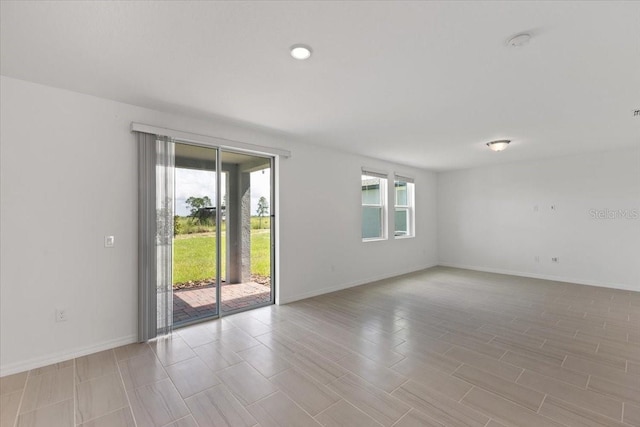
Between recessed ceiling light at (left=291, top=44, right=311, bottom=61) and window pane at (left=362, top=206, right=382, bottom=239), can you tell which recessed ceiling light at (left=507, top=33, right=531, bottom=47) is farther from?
window pane at (left=362, top=206, right=382, bottom=239)

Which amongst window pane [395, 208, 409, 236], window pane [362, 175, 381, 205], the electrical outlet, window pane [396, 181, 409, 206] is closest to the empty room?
the electrical outlet

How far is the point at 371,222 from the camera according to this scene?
236 inches

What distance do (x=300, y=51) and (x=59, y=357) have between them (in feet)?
11.3

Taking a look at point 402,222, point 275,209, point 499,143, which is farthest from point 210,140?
point 402,222

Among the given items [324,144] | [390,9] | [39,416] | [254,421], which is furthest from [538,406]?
[324,144]

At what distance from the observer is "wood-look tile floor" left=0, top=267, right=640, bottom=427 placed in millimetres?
1882

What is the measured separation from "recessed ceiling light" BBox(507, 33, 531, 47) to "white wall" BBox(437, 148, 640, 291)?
17.0 feet

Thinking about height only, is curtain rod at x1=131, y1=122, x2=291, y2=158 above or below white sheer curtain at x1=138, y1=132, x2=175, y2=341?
above

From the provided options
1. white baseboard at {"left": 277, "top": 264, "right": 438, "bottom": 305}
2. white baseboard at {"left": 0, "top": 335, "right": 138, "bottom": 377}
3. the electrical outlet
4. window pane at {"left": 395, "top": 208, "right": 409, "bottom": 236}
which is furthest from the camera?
window pane at {"left": 395, "top": 208, "right": 409, "bottom": 236}

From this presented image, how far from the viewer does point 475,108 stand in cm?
315

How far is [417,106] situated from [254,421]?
3251mm

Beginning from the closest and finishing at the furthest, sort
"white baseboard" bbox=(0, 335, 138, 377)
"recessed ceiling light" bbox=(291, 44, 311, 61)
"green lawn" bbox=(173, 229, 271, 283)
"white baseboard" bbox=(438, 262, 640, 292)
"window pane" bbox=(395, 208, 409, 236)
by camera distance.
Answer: "recessed ceiling light" bbox=(291, 44, 311, 61) < "white baseboard" bbox=(0, 335, 138, 377) < "green lawn" bbox=(173, 229, 271, 283) < "white baseboard" bbox=(438, 262, 640, 292) < "window pane" bbox=(395, 208, 409, 236)

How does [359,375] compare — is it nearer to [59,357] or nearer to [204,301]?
[204,301]

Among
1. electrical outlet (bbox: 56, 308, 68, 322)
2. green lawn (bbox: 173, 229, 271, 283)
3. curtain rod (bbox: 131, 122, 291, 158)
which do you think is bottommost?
electrical outlet (bbox: 56, 308, 68, 322)
